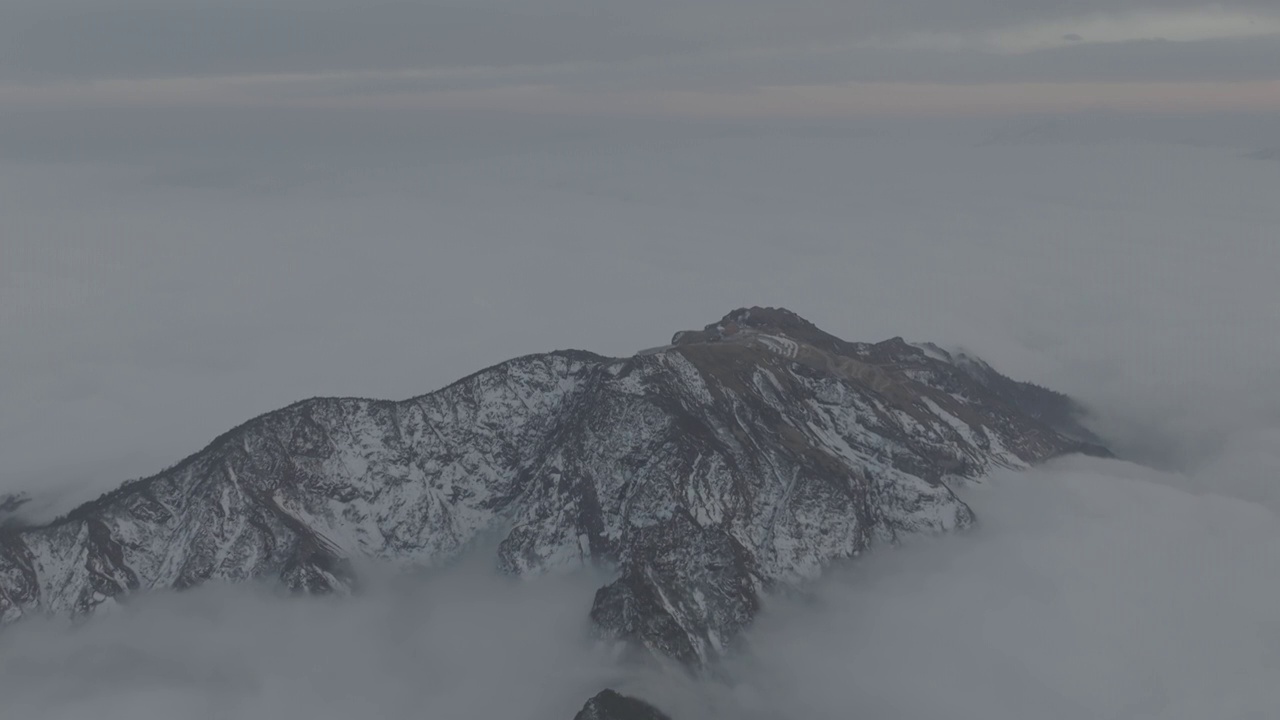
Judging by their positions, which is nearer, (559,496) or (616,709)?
(616,709)

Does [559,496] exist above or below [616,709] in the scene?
above

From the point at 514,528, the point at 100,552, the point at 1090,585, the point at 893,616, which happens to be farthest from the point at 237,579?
the point at 1090,585

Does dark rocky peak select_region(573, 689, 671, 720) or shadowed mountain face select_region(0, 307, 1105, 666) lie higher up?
shadowed mountain face select_region(0, 307, 1105, 666)

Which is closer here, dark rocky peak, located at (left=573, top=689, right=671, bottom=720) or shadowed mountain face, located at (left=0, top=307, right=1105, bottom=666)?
dark rocky peak, located at (left=573, top=689, right=671, bottom=720)

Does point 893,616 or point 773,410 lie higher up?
point 773,410

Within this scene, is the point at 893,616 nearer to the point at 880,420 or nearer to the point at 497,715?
the point at 880,420
